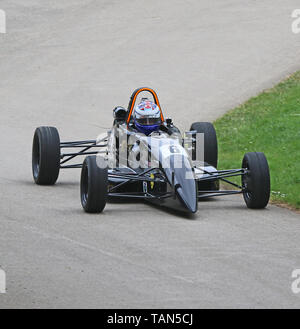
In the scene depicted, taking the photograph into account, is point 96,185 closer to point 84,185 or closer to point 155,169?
point 84,185

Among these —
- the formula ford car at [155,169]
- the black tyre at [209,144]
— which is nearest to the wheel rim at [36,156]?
the formula ford car at [155,169]

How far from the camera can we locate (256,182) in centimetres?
1207

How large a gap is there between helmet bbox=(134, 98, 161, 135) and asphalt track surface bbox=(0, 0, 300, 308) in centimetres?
148

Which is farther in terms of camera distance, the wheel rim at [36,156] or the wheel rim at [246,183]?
the wheel rim at [36,156]

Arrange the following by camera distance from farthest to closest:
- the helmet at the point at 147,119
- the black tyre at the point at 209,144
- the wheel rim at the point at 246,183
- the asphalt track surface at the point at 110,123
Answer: the black tyre at the point at 209,144
the helmet at the point at 147,119
the wheel rim at the point at 246,183
the asphalt track surface at the point at 110,123

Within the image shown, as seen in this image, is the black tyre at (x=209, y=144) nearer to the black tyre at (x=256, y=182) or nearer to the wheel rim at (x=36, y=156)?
the black tyre at (x=256, y=182)

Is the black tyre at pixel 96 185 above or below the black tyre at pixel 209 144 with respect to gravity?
below

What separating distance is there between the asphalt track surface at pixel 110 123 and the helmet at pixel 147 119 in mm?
1485

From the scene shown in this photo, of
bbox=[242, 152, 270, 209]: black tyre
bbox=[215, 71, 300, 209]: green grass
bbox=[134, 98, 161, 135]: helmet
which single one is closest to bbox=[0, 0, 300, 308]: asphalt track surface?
bbox=[242, 152, 270, 209]: black tyre

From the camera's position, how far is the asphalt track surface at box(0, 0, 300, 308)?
8.41m

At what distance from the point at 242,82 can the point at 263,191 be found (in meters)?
12.8

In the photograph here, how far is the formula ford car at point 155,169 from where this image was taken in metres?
11.7

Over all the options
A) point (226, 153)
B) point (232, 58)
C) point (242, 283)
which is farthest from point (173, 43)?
point (242, 283)

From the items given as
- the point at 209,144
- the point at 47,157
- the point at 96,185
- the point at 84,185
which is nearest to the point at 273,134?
the point at 209,144
